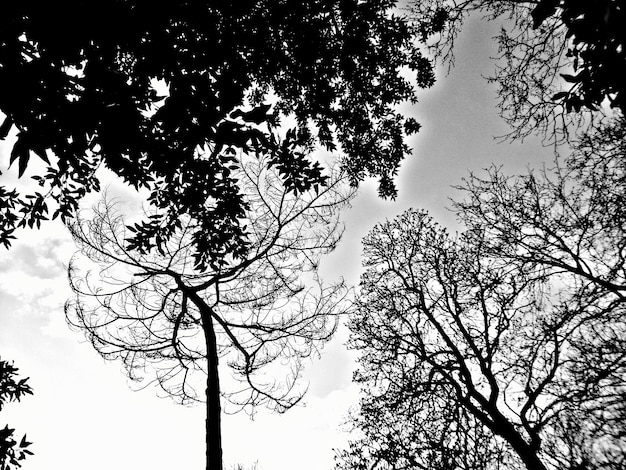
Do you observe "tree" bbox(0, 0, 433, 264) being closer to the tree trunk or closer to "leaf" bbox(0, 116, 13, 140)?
"leaf" bbox(0, 116, 13, 140)

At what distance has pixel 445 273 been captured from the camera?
977 centimetres

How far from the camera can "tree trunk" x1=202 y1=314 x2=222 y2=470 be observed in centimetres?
502

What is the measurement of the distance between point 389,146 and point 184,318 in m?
5.83

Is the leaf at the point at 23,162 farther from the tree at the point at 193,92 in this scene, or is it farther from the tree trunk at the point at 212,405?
the tree trunk at the point at 212,405

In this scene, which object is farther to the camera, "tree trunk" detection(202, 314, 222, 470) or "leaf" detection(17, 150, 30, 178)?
"tree trunk" detection(202, 314, 222, 470)

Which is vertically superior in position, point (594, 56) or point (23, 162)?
point (594, 56)

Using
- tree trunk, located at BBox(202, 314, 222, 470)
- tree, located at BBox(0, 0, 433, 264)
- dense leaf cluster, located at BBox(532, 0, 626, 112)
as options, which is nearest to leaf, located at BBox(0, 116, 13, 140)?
tree, located at BBox(0, 0, 433, 264)

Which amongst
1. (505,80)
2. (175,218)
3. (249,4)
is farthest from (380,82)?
(175,218)

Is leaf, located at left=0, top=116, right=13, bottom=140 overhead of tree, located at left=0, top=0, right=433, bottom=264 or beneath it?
beneath

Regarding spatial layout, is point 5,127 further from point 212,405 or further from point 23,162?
point 212,405

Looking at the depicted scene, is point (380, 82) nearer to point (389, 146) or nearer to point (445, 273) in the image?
point (389, 146)

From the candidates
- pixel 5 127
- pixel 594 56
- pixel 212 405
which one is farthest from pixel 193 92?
pixel 212 405

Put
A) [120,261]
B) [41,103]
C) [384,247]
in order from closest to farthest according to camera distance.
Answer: [41,103], [120,261], [384,247]

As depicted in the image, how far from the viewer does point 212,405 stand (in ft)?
18.1
